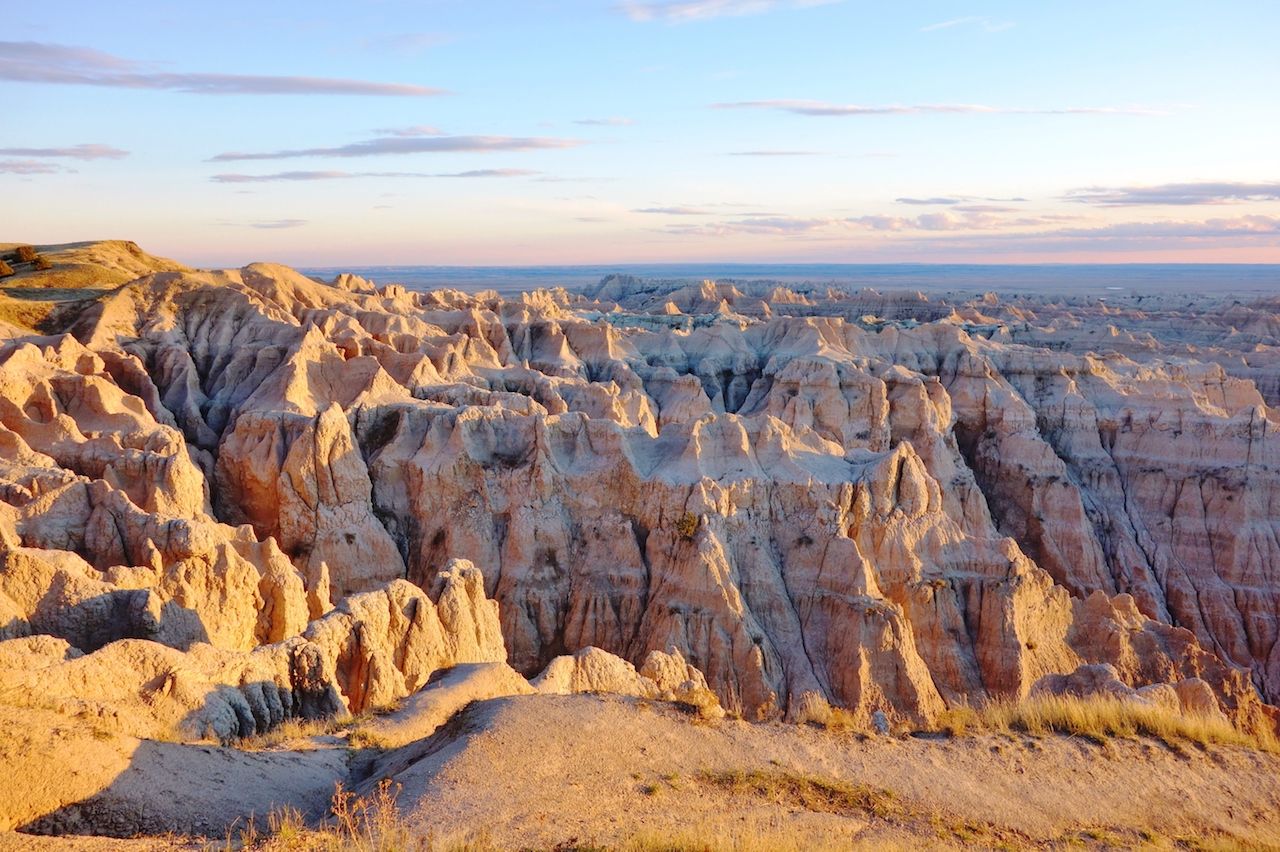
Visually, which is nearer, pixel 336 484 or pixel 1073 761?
pixel 1073 761

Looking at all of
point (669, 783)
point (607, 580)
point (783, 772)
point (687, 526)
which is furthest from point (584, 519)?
point (669, 783)

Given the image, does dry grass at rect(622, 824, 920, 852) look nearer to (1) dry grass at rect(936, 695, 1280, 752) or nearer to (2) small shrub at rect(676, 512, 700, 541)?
(1) dry grass at rect(936, 695, 1280, 752)

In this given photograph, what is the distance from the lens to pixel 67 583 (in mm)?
14758

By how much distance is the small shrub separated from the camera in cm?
2608

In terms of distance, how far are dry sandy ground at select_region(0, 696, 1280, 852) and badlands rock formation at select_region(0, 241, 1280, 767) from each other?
157 cm

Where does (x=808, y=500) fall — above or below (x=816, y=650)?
above

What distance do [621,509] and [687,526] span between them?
7.64ft

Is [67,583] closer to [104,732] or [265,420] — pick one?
[104,732]

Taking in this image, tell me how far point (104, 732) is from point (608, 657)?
946 centimetres

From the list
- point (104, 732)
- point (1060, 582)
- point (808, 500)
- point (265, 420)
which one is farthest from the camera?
→ point (1060, 582)

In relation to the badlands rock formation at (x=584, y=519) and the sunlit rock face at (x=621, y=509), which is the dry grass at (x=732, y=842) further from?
the sunlit rock face at (x=621, y=509)

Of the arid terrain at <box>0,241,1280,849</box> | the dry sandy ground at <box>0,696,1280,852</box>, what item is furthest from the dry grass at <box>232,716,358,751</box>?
the dry sandy ground at <box>0,696,1280,852</box>

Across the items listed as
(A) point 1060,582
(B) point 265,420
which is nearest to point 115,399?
(B) point 265,420

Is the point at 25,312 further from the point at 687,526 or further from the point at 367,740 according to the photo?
the point at 367,740
